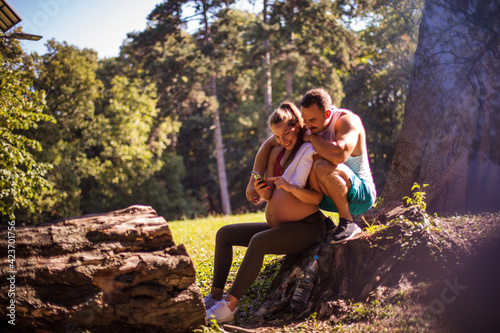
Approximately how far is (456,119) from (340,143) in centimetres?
237

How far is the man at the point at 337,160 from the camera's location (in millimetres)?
4008

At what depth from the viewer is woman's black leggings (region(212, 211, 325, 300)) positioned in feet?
12.8

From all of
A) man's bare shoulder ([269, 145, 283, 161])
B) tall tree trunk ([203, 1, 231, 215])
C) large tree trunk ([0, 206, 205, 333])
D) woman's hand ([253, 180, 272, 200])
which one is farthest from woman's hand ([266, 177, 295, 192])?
tall tree trunk ([203, 1, 231, 215])

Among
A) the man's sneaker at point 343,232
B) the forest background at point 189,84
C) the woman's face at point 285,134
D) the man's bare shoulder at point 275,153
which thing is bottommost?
the man's sneaker at point 343,232

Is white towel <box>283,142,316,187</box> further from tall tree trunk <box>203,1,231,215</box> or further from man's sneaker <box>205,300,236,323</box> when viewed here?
tall tree trunk <box>203,1,231,215</box>

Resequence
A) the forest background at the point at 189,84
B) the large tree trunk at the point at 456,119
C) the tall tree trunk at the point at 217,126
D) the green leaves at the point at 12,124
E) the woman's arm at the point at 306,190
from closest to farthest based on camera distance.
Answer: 1. the woman's arm at the point at 306,190
2. the large tree trunk at the point at 456,119
3. the green leaves at the point at 12,124
4. the forest background at the point at 189,84
5. the tall tree trunk at the point at 217,126

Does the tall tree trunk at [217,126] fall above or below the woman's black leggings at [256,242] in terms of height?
above

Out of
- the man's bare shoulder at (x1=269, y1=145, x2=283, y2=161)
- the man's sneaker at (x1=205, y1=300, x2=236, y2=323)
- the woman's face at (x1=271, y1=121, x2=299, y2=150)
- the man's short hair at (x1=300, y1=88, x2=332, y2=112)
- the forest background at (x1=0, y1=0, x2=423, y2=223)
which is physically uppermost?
the forest background at (x1=0, y1=0, x2=423, y2=223)

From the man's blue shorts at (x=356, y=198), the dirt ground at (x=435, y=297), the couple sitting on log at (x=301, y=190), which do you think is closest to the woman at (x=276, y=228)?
the couple sitting on log at (x=301, y=190)

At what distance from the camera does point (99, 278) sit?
334cm

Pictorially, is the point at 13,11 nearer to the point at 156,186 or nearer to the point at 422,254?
the point at 422,254

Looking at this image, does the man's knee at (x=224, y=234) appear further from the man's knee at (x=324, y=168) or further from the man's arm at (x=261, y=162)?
the man's knee at (x=324, y=168)

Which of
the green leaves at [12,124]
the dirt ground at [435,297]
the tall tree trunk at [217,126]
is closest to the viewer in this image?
the dirt ground at [435,297]

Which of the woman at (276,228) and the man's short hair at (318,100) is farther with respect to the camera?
the man's short hair at (318,100)
